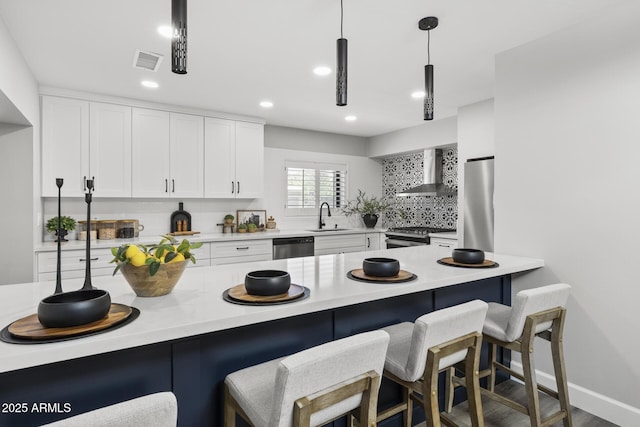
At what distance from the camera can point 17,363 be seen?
2.98ft

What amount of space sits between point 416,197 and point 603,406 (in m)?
3.75

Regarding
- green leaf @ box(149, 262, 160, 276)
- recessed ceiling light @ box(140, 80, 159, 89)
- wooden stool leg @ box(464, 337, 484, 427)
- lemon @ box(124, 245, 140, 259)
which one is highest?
recessed ceiling light @ box(140, 80, 159, 89)

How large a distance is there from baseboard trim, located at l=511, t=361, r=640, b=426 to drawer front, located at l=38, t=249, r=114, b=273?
12.7 ft

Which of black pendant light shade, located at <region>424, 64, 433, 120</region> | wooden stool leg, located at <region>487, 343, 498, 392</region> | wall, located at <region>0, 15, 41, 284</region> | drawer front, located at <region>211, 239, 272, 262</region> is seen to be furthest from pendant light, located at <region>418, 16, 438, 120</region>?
wall, located at <region>0, 15, 41, 284</region>

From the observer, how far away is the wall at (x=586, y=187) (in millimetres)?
2047

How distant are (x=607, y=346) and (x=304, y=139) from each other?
4.30 m

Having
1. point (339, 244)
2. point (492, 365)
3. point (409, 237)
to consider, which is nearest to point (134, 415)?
point (492, 365)

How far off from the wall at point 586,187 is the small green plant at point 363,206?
3.17 meters

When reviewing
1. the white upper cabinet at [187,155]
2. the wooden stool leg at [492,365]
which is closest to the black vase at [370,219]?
the white upper cabinet at [187,155]

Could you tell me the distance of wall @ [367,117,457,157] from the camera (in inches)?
184

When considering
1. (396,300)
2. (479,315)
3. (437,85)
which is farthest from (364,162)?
(479,315)

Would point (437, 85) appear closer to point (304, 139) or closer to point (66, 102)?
point (304, 139)

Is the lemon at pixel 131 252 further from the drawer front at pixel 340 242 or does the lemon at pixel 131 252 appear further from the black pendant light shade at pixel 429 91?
the drawer front at pixel 340 242

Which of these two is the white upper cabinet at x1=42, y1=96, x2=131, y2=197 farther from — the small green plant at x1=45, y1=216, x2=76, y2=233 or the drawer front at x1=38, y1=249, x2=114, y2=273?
the drawer front at x1=38, y1=249, x2=114, y2=273
